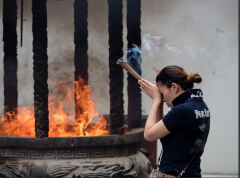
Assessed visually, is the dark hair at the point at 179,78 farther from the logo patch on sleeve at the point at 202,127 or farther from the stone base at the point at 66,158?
the stone base at the point at 66,158

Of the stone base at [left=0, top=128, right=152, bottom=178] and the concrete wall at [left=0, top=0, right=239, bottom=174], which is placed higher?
the concrete wall at [left=0, top=0, right=239, bottom=174]

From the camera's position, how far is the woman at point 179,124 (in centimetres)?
247

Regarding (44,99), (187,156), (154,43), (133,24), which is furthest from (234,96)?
(187,156)

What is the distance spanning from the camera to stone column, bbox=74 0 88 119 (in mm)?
5340

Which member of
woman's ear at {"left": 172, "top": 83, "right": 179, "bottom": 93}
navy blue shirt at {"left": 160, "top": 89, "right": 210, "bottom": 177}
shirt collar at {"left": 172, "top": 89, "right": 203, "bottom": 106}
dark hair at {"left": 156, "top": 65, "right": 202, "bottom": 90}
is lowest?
navy blue shirt at {"left": 160, "top": 89, "right": 210, "bottom": 177}

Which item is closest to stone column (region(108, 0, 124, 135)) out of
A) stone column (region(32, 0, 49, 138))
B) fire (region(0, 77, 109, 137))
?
fire (region(0, 77, 109, 137))

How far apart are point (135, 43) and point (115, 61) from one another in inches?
21.1

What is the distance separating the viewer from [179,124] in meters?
2.46

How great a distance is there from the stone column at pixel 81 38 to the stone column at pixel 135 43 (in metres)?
0.70

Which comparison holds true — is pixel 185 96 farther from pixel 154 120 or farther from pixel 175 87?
pixel 154 120

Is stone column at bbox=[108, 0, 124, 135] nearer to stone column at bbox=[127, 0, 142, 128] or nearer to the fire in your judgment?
stone column at bbox=[127, 0, 142, 128]

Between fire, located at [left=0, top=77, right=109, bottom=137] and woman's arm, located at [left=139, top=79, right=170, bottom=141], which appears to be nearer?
woman's arm, located at [left=139, top=79, right=170, bottom=141]

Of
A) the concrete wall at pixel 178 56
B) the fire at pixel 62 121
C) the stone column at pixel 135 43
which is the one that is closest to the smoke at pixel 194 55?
the concrete wall at pixel 178 56

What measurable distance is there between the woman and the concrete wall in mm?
3199
